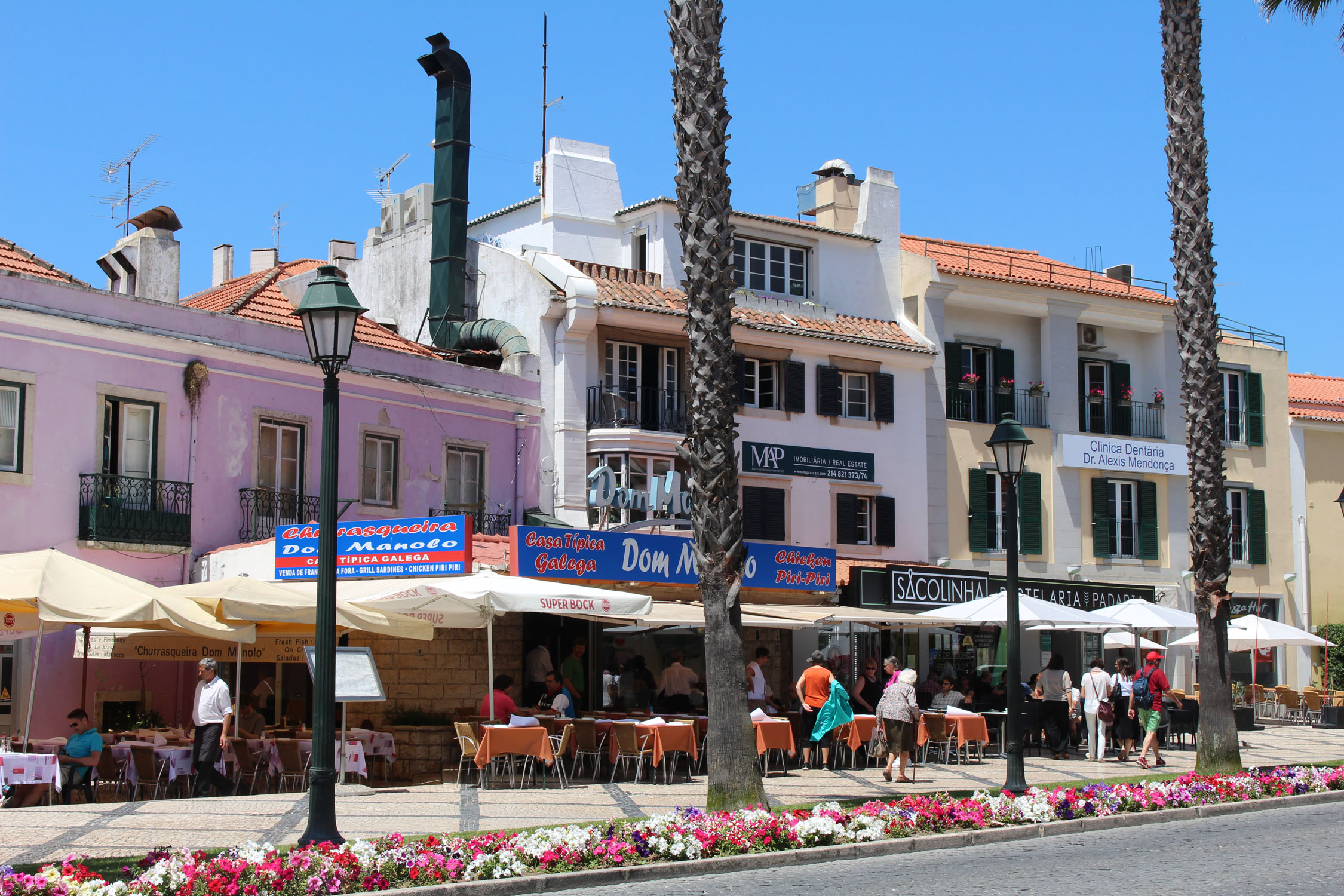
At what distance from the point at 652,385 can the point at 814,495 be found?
438cm

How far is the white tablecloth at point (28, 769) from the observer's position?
13523 mm

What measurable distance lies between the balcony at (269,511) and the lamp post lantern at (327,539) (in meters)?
12.0

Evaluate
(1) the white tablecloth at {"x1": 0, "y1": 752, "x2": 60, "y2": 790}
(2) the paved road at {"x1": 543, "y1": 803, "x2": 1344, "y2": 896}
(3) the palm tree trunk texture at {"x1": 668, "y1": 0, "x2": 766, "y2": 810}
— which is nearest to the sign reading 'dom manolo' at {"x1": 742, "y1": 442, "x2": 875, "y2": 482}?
(3) the palm tree trunk texture at {"x1": 668, "y1": 0, "x2": 766, "y2": 810}

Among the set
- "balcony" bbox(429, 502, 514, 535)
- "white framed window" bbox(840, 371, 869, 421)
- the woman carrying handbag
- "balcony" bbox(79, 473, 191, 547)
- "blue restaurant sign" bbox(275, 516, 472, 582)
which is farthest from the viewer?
"white framed window" bbox(840, 371, 869, 421)

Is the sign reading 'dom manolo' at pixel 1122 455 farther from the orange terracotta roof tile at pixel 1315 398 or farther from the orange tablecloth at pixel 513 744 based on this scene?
the orange tablecloth at pixel 513 744

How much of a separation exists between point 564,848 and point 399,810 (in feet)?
13.2

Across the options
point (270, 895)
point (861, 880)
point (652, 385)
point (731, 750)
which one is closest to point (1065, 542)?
point (652, 385)

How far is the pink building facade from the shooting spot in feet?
66.0

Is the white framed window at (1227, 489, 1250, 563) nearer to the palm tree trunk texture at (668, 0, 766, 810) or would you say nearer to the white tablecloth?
the palm tree trunk texture at (668, 0, 766, 810)

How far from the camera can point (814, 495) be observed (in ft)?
97.6

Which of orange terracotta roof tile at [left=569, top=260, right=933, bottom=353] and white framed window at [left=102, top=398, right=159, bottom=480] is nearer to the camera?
white framed window at [left=102, top=398, right=159, bottom=480]

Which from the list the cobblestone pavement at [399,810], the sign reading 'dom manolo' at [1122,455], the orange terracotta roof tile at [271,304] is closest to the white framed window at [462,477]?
the orange terracotta roof tile at [271,304]

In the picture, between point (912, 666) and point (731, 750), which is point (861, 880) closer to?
point (731, 750)

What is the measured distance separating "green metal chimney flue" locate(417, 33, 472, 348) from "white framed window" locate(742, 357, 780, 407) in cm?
591
